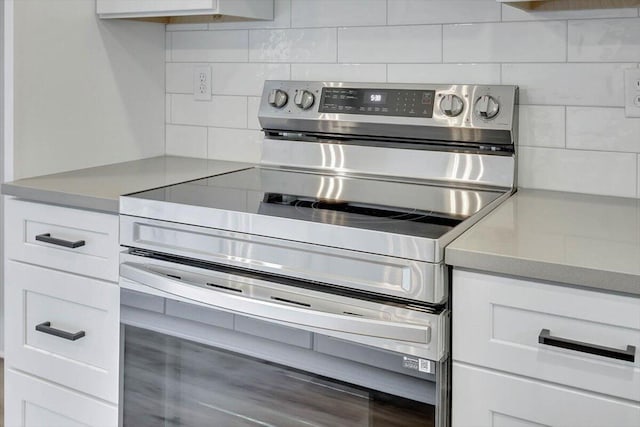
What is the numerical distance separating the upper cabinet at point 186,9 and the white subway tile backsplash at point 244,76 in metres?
0.15

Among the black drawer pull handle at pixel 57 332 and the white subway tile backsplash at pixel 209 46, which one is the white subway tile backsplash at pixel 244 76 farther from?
the black drawer pull handle at pixel 57 332

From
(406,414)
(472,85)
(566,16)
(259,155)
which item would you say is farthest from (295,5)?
(406,414)

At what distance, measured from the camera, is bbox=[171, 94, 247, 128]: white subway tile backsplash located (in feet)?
7.29

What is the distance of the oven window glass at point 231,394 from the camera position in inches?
51.9

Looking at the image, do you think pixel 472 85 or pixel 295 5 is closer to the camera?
pixel 472 85

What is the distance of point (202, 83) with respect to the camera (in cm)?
229

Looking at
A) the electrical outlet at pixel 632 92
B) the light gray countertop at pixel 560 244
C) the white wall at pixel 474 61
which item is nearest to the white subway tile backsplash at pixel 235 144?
the white wall at pixel 474 61

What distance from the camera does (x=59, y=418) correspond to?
1808 mm

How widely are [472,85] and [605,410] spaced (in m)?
0.92

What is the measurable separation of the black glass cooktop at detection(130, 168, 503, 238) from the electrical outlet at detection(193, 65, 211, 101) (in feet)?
1.45

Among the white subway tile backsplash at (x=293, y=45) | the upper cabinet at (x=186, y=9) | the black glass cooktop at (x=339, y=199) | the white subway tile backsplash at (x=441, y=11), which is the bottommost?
the black glass cooktop at (x=339, y=199)

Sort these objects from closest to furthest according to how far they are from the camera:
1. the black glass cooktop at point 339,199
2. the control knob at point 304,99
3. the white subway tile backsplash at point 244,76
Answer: the black glass cooktop at point 339,199 → the control knob at point 304,99 → the white subway tile backsplash at point 244,76

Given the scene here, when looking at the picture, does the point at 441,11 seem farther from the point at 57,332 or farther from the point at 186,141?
the point at 57,332

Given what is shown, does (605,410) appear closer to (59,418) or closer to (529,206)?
(529,206)
